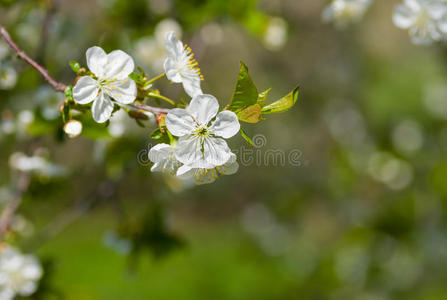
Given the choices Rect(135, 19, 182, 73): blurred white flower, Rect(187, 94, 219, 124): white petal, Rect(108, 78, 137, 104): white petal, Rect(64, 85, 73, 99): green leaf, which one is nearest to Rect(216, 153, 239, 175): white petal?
Rect(187, 94, 219, 124): white petal

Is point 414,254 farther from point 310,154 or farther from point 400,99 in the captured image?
point 400,99

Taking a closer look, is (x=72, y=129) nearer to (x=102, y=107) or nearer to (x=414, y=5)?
(x=102, y=107)

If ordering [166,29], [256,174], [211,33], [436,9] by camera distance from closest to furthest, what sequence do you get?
[436,9], [166,29], [211,33], [256,174]

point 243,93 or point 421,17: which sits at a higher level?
point 421,17

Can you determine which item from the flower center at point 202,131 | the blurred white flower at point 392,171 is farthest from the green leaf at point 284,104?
the blurred white flower at point 392,171

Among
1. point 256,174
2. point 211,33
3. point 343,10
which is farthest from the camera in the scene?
point 256,174

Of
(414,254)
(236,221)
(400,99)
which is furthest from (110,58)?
(400,99)

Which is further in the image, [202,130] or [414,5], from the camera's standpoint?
[414,5]

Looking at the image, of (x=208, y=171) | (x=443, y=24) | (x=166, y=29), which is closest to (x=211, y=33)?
(x=166, y=29)
